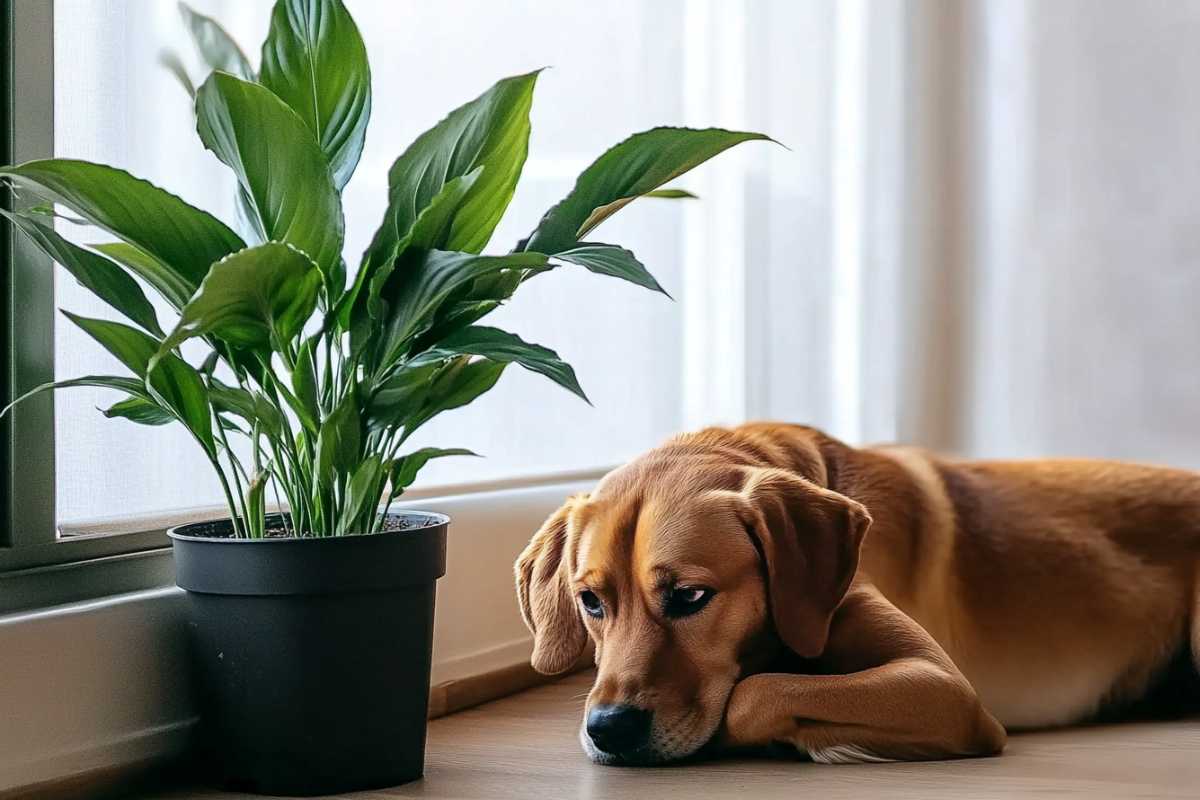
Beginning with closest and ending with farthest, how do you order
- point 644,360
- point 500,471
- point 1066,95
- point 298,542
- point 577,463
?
1. point 298,542
2. point 500,471
3. point 577,463
4. point 644,360
5. point 1066,95

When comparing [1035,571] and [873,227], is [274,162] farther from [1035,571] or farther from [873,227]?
[873,227]

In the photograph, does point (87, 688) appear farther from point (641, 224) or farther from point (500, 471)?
point (641, 224)

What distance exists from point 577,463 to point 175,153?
109cm

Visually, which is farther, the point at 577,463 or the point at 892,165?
the point at 892,165

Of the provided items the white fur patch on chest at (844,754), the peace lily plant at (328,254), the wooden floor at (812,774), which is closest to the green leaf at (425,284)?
the peace lily plant at (328,254)

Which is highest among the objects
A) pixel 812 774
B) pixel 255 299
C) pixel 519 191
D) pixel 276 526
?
pixel 519 191

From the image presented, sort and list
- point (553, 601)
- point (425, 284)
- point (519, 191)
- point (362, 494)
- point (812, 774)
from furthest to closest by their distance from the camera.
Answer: point (519, 191), point (553, 601), point (812, 774), point (362, 494), point (425, 284)

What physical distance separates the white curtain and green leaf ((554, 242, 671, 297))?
30.5 inches

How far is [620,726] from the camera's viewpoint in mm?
1554

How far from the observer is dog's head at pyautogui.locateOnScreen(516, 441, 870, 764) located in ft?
5.16

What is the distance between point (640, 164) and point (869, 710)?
2.20ft

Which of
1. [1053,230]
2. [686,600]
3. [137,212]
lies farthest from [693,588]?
[1053,230]

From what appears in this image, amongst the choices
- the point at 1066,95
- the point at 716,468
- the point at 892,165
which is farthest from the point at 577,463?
the point at 1066,95

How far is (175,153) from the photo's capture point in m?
1.67
